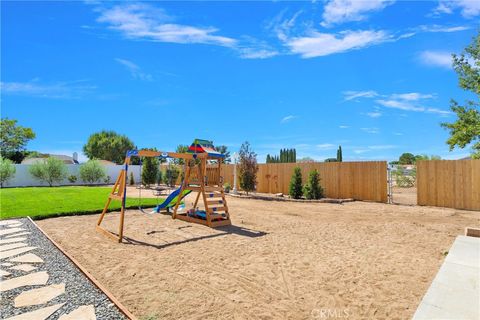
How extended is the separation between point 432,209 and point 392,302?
30.2 feet

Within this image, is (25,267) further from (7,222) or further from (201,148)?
(201,148)

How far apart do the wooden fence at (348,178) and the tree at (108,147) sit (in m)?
A: 34.6

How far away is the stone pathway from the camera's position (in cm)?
283

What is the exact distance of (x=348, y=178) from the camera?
1384 centimetres

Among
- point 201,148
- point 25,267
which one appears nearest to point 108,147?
point 201,148

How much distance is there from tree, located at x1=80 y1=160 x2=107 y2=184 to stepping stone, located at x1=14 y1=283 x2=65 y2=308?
2562 cm

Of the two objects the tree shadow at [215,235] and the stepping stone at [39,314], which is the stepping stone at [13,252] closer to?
the tree shadow at [215,235]

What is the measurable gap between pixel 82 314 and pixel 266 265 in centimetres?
252

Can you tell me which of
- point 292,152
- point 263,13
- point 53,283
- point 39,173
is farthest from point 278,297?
point 39,173

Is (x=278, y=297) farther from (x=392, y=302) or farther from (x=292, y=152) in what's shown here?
(x=292, y=152)

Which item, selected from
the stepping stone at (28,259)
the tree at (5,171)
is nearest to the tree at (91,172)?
the tree at (5,171)

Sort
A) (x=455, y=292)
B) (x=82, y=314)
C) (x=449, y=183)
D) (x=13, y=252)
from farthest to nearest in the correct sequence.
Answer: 1. (x=449, y=183)
2. (x=13, y=252)
3. (x=455, y=292)
4. (x=82, y=314)

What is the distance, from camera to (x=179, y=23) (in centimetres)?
856

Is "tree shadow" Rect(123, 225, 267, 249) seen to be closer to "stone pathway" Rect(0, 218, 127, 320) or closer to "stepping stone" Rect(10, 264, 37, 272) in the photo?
"stone pathway" Rect(0, 218, 127, 320)
